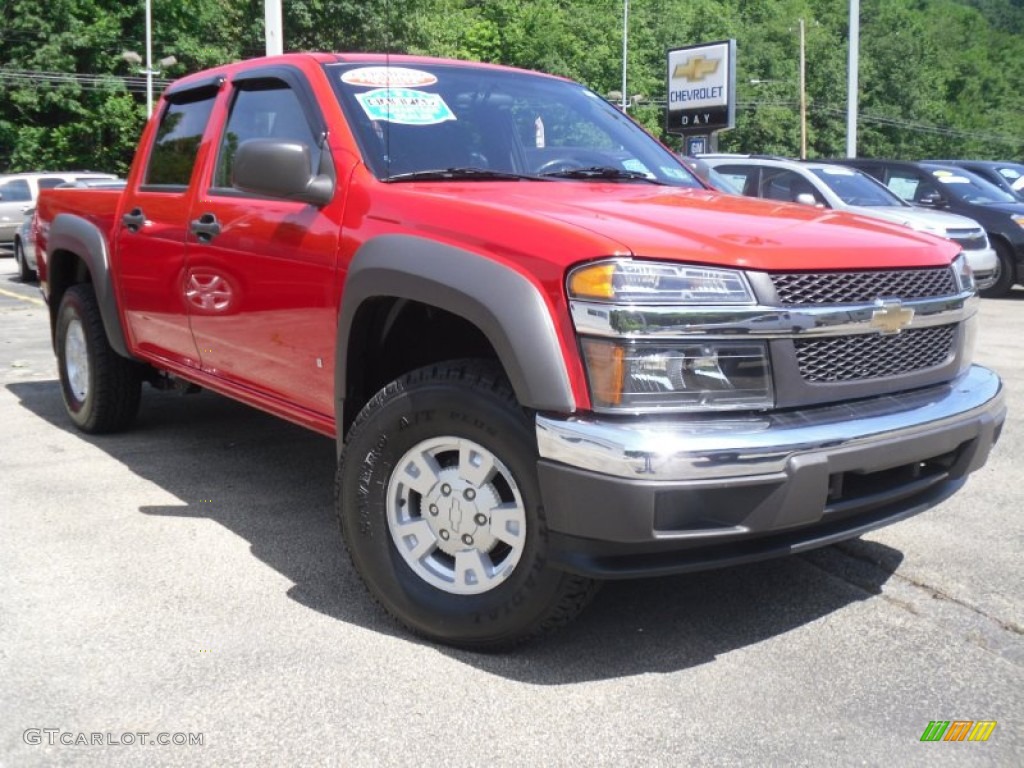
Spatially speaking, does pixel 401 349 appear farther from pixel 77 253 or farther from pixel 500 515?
pixel 77 253

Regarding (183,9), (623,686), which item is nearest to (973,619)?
(623,686)

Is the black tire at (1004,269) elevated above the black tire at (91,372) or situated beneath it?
elevated above

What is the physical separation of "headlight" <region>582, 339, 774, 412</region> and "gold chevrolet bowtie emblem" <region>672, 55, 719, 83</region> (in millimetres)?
19753

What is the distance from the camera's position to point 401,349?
12.0 ft

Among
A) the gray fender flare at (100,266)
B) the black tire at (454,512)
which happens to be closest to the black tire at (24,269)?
the gray fender flare at (100,266)

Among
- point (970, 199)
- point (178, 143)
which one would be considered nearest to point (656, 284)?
point (178, 143)

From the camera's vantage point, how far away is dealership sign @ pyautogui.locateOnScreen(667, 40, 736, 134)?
2094 centimetres

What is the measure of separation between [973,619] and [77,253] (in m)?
4.46

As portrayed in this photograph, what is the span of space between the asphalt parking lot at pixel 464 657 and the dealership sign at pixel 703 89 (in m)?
17.2

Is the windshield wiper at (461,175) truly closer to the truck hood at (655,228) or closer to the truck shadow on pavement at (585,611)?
the truck hood at (655,228)

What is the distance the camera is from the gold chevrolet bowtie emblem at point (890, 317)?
306cm

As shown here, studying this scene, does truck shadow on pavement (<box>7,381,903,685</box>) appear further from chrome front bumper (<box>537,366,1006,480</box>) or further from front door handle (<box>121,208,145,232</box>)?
front door handle (<box>121,208,145,232</box>)

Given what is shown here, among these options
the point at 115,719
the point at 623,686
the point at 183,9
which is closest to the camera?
the point at 115,719

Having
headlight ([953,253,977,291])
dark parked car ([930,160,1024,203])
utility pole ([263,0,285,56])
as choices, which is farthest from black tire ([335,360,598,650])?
dark parked car ([930,160,1024,203])
